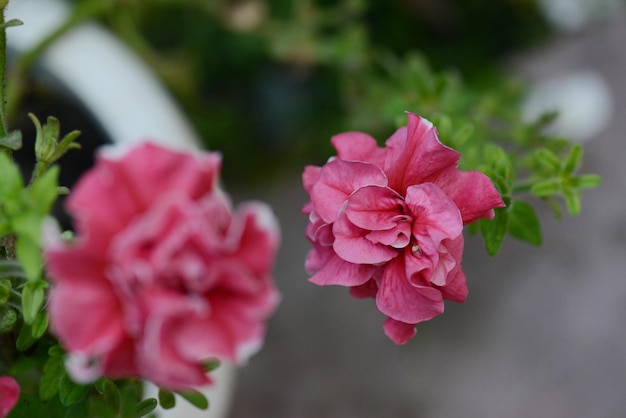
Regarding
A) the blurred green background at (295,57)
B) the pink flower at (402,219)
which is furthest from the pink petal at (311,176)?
the blurred green background at (295,57)

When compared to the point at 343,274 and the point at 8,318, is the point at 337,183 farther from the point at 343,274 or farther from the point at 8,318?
the point at 8,318

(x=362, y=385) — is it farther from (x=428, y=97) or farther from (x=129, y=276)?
(x=129, y=276)

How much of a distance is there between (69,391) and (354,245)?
129 millimetres

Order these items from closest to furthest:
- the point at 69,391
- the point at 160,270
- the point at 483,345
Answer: the point at 160,270 < the point at 69,391 < the point at 483,345

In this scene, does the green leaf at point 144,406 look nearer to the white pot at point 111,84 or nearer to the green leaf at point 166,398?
the green leaf at point 166,398

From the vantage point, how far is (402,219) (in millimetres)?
251

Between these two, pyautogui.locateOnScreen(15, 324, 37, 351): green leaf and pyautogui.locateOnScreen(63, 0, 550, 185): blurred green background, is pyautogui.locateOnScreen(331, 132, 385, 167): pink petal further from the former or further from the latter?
pyautogui.locateOnScreen(63, 0, 550, 185): blurred green background

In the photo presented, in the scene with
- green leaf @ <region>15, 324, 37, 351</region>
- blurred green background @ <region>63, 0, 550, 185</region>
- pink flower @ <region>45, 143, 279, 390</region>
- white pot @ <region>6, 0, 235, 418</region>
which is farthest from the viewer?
blurred green background @ <region>63, 0, 550, 185</region>

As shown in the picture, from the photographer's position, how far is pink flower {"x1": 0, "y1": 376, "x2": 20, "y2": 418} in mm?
239

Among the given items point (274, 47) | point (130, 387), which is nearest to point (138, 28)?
point (274, 47)

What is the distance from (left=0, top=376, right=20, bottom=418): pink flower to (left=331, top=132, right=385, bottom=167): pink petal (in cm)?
14

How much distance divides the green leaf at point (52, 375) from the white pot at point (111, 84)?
0.15m

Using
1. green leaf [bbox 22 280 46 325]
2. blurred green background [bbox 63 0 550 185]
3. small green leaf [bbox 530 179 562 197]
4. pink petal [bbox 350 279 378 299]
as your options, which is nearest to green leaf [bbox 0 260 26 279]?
green leaf [bbox 22 280 46 325]

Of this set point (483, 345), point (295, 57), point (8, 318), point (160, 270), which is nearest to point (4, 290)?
point (8, 318)
